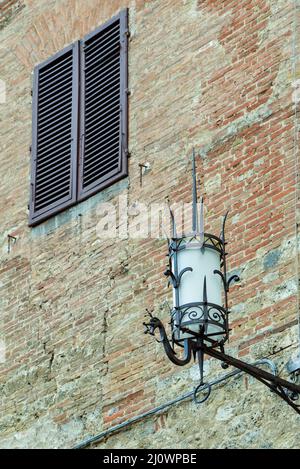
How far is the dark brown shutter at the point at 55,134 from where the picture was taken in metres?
15.5

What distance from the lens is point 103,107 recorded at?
15484 millimetres

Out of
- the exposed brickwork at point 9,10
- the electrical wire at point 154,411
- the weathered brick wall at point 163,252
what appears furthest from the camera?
the exposed brickwork at point 9,10

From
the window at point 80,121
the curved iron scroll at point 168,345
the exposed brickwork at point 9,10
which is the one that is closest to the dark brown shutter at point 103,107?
the window at point 80,121

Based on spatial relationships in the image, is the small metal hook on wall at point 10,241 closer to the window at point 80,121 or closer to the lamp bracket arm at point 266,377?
the window at point 80,121

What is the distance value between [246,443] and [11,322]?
3.16m

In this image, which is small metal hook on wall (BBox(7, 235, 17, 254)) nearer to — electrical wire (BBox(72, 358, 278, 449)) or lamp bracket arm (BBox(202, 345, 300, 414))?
electrical wire (BBox(72, 358, 278, 449))

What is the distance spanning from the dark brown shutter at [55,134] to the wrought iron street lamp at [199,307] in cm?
395

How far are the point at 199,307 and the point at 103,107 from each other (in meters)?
4.73

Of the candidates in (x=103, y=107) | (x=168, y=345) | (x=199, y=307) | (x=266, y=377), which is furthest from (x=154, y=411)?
(x=103, y=107)

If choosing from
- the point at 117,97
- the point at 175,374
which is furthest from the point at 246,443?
the point at 117,97

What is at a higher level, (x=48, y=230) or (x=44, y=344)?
(x=48, y=230)

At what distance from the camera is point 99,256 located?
14852 millimetres

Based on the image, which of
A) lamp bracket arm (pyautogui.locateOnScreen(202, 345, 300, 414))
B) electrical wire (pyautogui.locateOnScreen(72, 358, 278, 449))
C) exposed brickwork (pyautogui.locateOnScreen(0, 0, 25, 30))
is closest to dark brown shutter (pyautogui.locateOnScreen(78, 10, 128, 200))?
exposed brickwork (pyautogui.locateOnScreen(0, 0, 25, 30))

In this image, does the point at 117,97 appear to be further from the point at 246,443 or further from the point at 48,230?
the point at 246,443
